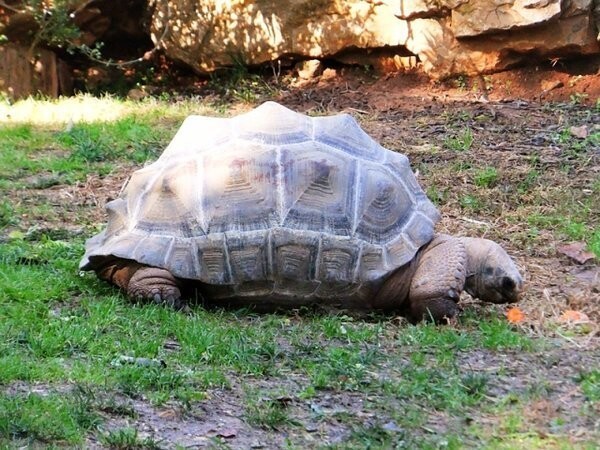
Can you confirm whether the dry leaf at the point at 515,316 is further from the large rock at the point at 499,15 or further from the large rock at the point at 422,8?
the large rock at the point at 422,8

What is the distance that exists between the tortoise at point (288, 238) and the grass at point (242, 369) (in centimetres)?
16


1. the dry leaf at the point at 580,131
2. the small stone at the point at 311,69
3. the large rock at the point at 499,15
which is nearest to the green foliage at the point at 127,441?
the dry leaf at the point at 580,131

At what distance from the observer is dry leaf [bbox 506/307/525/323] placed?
523 centimetres

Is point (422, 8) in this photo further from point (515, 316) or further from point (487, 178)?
point (515, 316)

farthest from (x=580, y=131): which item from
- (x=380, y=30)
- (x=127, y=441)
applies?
(x=127, y=441)

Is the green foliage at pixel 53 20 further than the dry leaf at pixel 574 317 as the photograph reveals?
Yes

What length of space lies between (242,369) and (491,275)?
174 cm

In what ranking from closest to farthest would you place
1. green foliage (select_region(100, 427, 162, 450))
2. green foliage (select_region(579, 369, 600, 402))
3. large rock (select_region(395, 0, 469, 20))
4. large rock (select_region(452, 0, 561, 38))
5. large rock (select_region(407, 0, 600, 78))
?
green foliage (select_region(100, 427, 162, 450)) → green foliage (select_region(579, 369, 600, 402)) → large rock (select_region(452, 0, 561, 38)) → large rock (select_region(407, 0, 600, 78)) → large rock (select_region(395, 0, 469, 20))

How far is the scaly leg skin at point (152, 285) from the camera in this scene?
207 inches

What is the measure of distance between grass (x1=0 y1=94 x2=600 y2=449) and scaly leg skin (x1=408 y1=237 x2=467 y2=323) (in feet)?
0.39

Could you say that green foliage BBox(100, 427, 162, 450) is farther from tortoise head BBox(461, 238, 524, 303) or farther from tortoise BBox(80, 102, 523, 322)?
tortoise head BBox(461, 238, 524, 303)

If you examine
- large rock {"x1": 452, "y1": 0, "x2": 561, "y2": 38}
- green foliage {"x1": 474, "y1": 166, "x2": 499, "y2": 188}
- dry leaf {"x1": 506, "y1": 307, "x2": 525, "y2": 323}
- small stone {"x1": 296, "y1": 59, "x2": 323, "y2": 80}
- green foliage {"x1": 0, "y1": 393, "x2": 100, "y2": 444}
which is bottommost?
dry leaf {"x1": 506, "y1": 307, "x2": 525, "y2": 323}

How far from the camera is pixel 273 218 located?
5254mm

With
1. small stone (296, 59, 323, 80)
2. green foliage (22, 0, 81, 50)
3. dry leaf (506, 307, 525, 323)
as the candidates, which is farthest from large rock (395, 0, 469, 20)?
dry leaf (506, 307, 525, 323)
